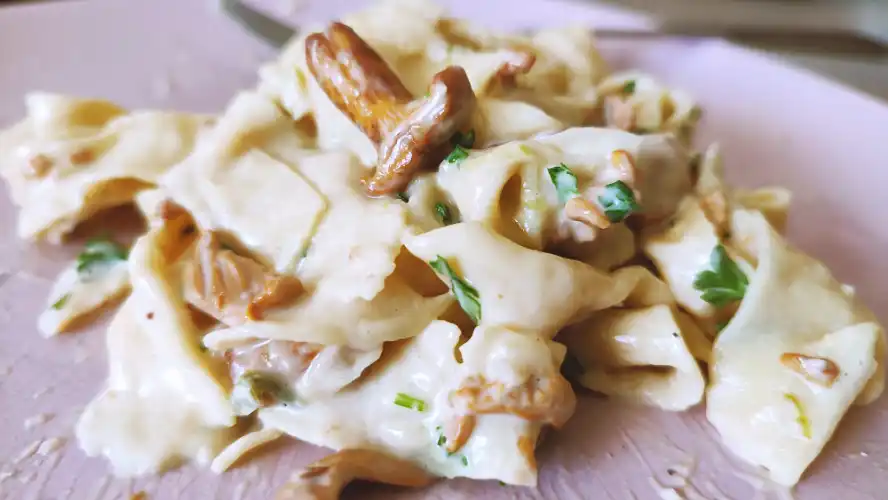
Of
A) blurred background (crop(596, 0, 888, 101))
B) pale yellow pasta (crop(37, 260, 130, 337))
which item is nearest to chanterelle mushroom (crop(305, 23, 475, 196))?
pale yellow pasta (crop(37, 260, 130, 337))

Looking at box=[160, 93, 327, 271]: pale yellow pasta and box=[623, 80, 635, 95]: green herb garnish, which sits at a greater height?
box=[623, 80, 635, 95]: green herb garnish

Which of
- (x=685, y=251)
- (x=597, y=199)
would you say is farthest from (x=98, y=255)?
(x=685, y=251)

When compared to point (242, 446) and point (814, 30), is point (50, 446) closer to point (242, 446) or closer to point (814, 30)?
point (242, 446)

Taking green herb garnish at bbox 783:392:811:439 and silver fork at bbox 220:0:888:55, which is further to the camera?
silver fork at bbox 220:0:888:55

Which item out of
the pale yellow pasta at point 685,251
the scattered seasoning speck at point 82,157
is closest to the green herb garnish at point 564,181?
the pale yellow pasta at point 685,251

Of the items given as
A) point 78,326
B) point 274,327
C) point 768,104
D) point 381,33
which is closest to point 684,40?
point 768,104

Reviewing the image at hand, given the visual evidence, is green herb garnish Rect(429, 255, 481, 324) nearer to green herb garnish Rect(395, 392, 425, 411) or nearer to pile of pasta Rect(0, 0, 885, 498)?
pile of pasta Rect(0, 0, 885, 498)

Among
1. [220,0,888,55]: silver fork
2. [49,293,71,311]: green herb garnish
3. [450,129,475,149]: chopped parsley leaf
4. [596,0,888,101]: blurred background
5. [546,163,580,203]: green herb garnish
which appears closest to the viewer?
[546,163,580,203]: green herb garnish
